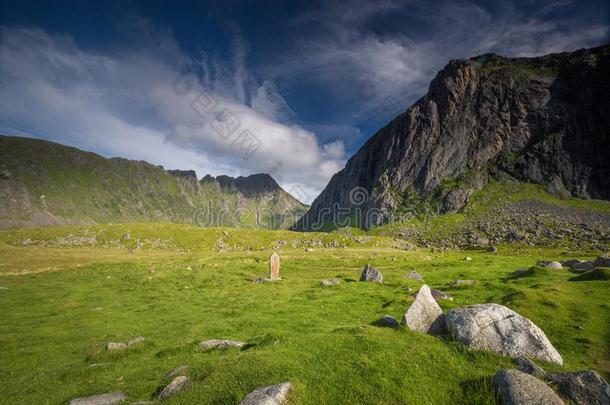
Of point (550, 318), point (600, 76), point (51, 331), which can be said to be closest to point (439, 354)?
point (550, 318)

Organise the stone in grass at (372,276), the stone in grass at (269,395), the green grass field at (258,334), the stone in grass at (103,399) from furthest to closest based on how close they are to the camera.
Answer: the stone in grass at (372,276) < the stone in grass at (103,399) < the green grass field at (258,334) < the stone in grass at (269,395)

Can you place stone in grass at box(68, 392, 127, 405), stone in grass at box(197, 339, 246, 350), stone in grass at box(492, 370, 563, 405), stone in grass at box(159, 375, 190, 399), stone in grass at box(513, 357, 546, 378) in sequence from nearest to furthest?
stone in grass at box(492, 370, 563, 405) < stone in grass at box(513, 357, 546, 378) < stone in grass at box(159, 375, 190, 399) < stone in grass at box(68, 392, 127, 405) < stone in grass at box(197, 339, 246, 350)

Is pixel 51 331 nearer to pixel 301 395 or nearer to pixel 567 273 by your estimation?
pixel 301 395

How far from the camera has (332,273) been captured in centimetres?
5294

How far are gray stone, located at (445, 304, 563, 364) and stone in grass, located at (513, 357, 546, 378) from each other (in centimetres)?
87

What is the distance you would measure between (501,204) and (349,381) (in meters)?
193

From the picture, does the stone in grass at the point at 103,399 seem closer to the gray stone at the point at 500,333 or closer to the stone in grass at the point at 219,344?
the stone in grass at the point at 219,344

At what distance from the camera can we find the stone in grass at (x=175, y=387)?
12086 millimetres

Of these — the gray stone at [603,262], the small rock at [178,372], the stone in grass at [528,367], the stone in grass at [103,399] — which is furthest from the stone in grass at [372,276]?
the stone in grass at [103,399]

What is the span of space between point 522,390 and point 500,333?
4.37 m

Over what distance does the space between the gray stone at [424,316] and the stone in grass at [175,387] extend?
10.1m

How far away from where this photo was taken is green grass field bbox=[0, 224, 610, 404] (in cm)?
1106

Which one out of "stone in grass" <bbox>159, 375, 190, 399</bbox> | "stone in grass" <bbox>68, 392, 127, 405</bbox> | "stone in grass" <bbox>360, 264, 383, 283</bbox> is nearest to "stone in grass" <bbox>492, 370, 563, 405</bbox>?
"stone in grass" <bbox>159, 375, 190, 399</bbox>

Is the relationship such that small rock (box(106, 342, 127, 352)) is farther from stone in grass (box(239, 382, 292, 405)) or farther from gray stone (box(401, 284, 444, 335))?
gray stone (box(401, 284, 444, 335))
